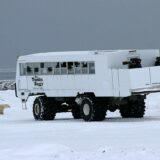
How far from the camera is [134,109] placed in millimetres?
24828

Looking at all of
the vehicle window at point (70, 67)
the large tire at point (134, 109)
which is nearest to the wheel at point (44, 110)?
the vehicle window at point (70, 67)

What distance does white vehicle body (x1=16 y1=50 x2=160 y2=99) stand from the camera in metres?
22.4

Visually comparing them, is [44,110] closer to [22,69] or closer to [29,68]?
[29,68]

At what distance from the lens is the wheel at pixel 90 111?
904 inches

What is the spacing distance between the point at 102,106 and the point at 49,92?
255 centimetres

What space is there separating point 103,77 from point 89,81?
72 cm

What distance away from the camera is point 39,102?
2527 centimetres

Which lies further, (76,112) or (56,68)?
(76,112)
